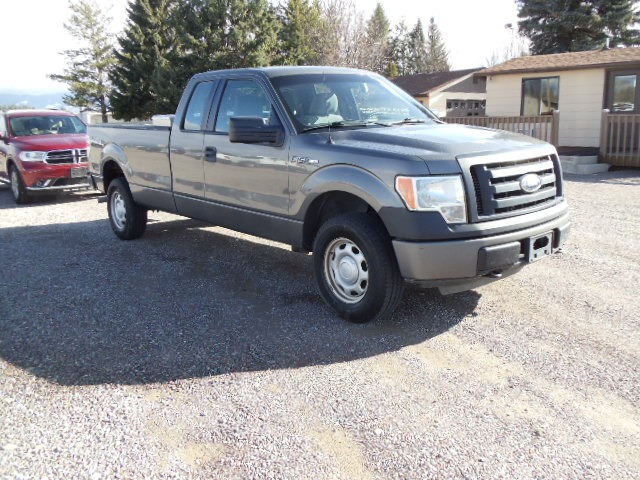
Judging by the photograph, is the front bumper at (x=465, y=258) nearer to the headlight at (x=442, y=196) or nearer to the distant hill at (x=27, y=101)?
the headlight at (x=442, y=196)

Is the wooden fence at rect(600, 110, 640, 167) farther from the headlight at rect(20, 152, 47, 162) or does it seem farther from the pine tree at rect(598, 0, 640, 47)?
the pine tree at rect(598, 0, 640, 47)

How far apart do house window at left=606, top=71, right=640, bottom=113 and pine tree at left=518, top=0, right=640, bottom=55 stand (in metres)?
15.2

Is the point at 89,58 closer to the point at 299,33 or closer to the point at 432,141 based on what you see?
the point at 299,33

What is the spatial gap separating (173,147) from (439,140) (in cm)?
322

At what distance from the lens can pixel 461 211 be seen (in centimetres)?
402

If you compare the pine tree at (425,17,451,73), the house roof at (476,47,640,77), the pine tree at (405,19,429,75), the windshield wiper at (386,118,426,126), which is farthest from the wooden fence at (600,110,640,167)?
the pine tree at (405,19,429,75)

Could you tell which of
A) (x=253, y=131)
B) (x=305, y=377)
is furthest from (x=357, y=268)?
(x=253, y=131)

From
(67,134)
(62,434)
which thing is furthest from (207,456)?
(67,134)

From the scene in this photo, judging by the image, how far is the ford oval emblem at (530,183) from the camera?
4324mm

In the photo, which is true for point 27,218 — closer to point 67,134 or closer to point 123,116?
point 67,134

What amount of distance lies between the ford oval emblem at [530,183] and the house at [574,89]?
42.8ft

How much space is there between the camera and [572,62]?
18.6 m

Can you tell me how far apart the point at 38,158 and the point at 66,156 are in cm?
50

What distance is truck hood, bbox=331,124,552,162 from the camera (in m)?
4.17
